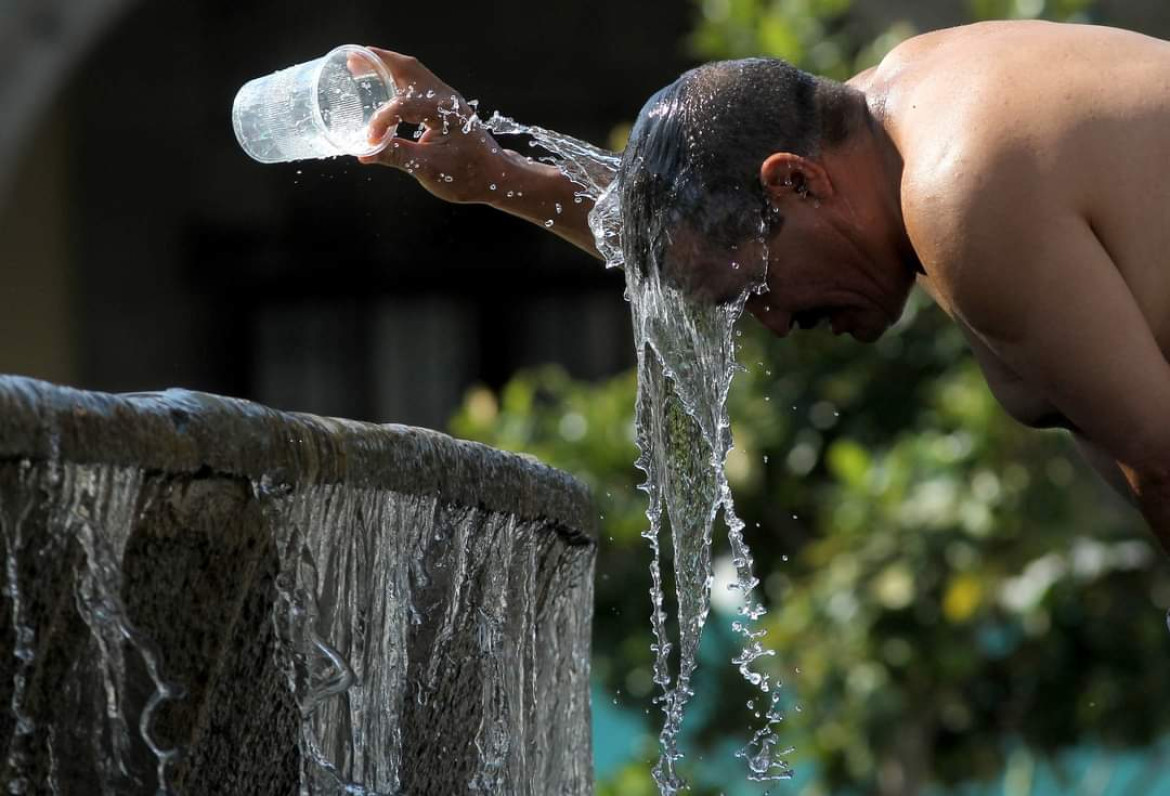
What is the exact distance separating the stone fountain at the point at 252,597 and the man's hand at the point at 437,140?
0.57m

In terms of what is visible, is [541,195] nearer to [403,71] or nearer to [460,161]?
[460,161]

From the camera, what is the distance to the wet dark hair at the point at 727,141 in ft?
8.25

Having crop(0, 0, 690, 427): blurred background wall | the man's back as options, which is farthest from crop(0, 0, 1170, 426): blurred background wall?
the man's back

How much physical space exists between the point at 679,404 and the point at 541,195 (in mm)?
381

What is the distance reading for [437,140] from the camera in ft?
9.82

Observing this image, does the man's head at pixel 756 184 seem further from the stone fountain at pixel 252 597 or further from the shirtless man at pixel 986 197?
the stone fountain at pixel 252 597

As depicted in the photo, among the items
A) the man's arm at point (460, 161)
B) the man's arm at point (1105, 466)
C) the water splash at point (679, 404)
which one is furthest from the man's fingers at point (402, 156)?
the man's arm at point (1105, 466)

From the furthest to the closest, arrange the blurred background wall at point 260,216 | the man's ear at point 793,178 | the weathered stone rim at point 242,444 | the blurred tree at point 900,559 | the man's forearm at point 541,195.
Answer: the blurred background wall at point 260,216 < the blurred tree at point 900,559 < the man's forearm at point 541,195 < the man's ear at point 793,178 < the weathered stone rim at point 242,444

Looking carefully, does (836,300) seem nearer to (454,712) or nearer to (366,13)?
(454,712)

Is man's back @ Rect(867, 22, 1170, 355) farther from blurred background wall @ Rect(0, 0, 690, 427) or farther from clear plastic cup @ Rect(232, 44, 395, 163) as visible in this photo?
blurred background wall @ Rect(0, 0, 690, 427)

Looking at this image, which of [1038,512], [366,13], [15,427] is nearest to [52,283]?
[366,13]

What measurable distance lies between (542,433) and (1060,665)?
1527mm

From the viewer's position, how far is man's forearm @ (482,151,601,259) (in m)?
3.08

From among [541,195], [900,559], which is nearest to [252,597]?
[541,195]
